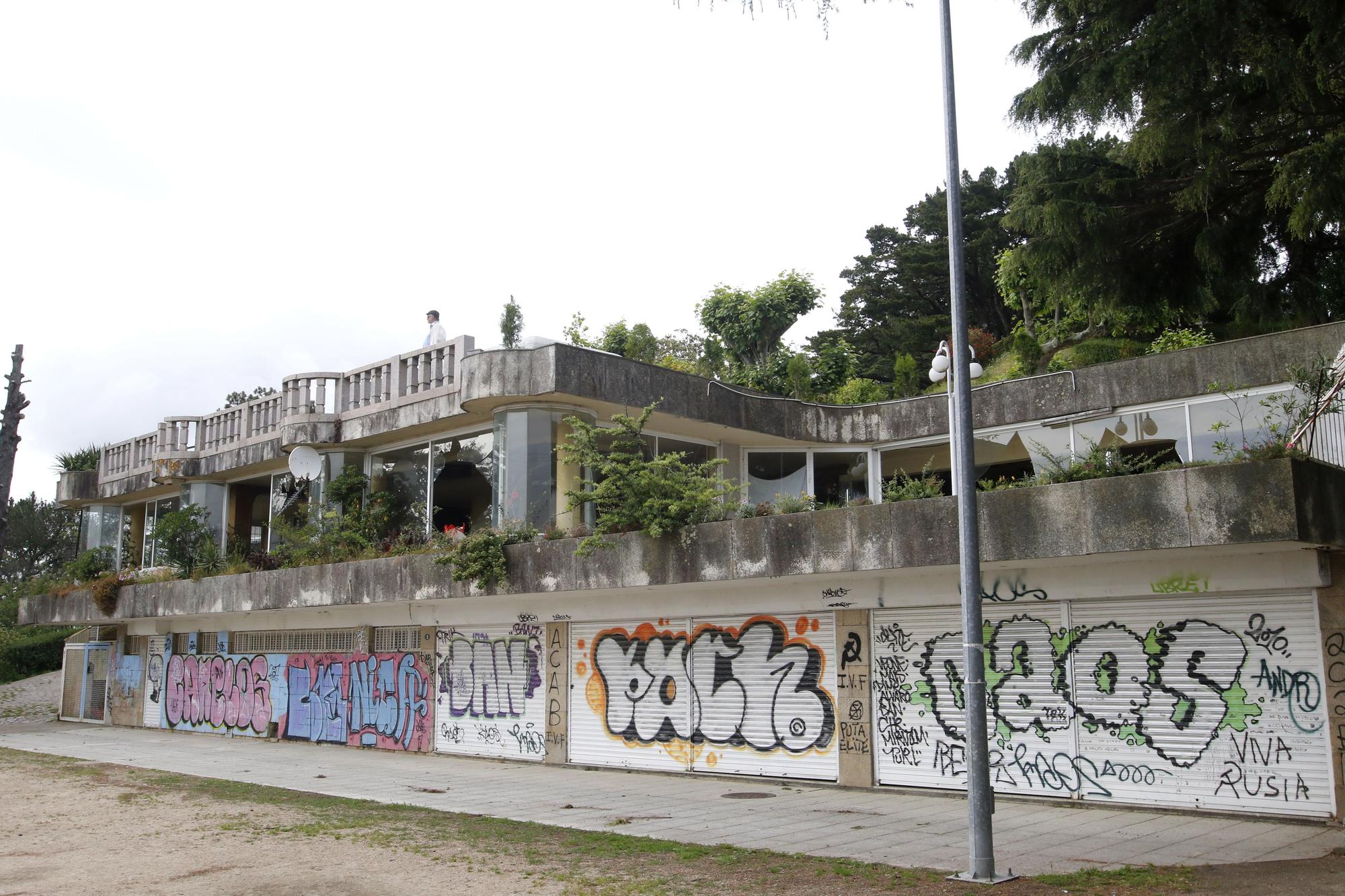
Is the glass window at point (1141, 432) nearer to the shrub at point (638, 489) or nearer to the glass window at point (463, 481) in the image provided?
the shrub at point (638, 489)

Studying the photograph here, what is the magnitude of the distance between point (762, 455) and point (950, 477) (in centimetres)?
355

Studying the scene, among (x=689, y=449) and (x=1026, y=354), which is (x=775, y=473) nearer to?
(x=689, y=449)

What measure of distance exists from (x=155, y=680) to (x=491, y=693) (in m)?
13.2

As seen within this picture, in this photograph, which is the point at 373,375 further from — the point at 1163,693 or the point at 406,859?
the point at 1163,693

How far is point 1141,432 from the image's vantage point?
1634 centimetres

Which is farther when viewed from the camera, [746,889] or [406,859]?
[406,859]

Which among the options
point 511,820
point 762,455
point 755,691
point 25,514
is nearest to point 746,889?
point 511,820

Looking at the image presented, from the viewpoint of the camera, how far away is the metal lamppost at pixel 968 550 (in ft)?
26.8

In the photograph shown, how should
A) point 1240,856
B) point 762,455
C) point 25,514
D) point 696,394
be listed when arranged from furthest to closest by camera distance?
point 25,514
point 762,455
point 696,394
point 1240,856

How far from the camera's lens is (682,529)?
14102 mm

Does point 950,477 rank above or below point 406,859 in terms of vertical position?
above

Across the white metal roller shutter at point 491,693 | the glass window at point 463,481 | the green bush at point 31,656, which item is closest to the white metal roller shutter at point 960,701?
the white metal roller shutter at point 491,693

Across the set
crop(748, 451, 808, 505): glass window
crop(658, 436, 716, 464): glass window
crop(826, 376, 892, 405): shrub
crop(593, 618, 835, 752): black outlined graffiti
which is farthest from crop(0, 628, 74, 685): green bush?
crop(593, 618, 835, 752): black outlined graffiti

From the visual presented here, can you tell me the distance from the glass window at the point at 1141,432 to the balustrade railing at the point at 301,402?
34.0ft
